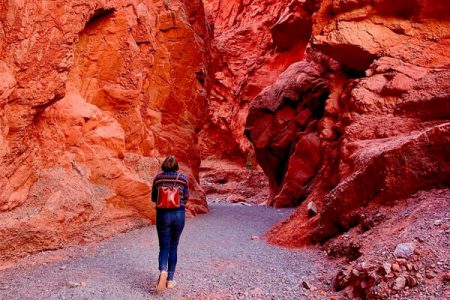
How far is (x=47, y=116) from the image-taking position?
9.54 m

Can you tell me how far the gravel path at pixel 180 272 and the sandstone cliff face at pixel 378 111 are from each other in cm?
146

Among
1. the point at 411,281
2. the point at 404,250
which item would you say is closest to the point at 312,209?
the point at 404,250

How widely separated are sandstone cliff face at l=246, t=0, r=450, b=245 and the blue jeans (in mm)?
3675

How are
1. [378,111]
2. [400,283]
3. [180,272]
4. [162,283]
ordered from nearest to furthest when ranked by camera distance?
1. [400,283]
2. [162,283]
3. [180,272]
4. [378,111]

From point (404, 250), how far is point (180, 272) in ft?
11.5

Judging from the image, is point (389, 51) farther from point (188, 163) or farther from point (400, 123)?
point (188, 163)

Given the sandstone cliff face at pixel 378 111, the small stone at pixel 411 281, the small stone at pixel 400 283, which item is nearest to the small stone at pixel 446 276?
the small stone at pixel 411 281

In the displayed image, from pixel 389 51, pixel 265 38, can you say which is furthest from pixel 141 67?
pixel 265 38

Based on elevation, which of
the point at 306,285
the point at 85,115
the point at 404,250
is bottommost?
the point at 306,285

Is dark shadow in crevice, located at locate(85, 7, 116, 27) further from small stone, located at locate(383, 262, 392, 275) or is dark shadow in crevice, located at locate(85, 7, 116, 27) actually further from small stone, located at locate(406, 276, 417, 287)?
small stone, located at locate(406, 276, 417, 287)

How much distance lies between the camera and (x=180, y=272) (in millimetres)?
6551

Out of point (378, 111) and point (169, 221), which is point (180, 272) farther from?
point (378, 111)

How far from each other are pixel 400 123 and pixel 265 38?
96.6 feet

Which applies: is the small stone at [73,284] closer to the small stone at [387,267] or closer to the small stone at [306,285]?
the small stone at [306,285]
